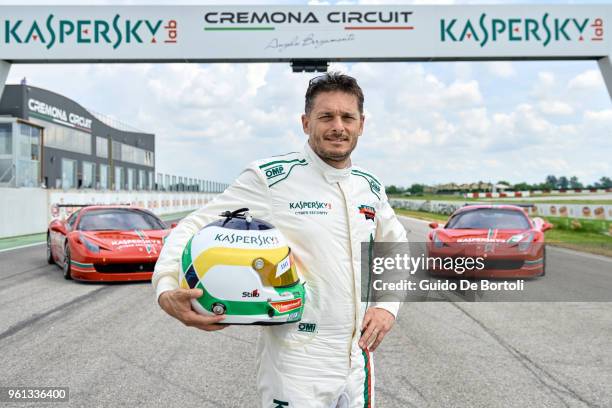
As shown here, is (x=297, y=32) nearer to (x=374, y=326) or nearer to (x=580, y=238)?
(x=580, y=238)

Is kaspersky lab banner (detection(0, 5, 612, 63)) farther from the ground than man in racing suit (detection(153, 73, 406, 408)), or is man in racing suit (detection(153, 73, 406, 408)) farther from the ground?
kaspersky lab banner (detection(0, 5, 612, 63))

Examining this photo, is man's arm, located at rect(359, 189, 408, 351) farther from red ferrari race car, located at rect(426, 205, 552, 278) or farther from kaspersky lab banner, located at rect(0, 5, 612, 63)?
kaspersky lab banner, located at rect(0, 5, 612, 63)

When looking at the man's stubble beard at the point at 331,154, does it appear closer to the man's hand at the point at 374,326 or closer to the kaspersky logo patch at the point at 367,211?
the kaspersky logo patch at the point at 367,211

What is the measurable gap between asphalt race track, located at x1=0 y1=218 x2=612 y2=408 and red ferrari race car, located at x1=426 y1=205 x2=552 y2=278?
1.86m

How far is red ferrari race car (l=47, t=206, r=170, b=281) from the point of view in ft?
29.2

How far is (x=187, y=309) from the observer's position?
5.86ft

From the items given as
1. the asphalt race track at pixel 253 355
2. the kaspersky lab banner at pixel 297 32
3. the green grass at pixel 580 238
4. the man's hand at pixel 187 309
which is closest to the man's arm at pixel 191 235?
the man's hand at pixel 187 309

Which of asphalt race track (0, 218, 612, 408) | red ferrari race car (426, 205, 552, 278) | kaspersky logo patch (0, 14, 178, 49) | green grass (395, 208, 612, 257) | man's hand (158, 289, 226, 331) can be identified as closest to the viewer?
man's hand (158, 289, 226, 331)

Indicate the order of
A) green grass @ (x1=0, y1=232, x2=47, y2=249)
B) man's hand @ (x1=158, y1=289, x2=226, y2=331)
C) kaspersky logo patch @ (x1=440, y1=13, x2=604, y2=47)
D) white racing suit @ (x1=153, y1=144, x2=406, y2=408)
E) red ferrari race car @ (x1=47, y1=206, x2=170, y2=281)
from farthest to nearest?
green grass @ (x1=0, y1=232, x2=47, y2=249)
kaspersky logo patch @ (x1=440, y1=13, x2=604, y2=47)
red ferrari race car @ (x1=47, y1=206, x2=170, y2=281)
white racing suit @ (x1=153, y1=144, x2=406, y2=408)
man's hand @ (x1=158, y1=289, x2=226, y2=331)

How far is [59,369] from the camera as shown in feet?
14.5

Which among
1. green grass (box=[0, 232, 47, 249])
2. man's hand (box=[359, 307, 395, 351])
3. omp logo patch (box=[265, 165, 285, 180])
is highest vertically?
omp logo patch (box=[265, 165, 285, 180])

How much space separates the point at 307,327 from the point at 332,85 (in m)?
0.90

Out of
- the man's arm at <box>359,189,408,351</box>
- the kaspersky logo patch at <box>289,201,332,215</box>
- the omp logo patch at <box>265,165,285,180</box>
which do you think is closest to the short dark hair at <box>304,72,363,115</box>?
the omp logo patch at <box>265,165,285,180</box>

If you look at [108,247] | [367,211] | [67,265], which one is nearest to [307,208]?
[367,211]
